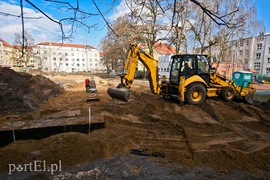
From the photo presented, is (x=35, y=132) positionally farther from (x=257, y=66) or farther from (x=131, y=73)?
(x=257, y=66)

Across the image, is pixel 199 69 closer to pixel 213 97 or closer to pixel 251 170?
pixel 213 97

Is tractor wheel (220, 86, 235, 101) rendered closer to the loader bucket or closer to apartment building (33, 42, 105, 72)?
the loader bucket

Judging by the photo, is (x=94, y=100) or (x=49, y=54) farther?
(x=49, y=54)

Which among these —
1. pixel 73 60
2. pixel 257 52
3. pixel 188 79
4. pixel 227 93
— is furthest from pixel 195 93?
pixel 73 60

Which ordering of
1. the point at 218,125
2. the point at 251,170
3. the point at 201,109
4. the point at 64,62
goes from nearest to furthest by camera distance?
the point at 251,170
the point at 218,125
the point at 201,109
the point at 64,62

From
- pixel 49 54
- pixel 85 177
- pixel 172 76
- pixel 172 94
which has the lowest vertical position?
pixel 85 177

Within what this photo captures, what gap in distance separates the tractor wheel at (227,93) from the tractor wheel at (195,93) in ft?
4.00

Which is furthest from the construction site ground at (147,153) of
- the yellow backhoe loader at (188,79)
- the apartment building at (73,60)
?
the apartment building at (73,60)

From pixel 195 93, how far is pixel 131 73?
11.2 ft

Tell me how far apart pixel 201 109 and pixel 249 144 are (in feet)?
11.7

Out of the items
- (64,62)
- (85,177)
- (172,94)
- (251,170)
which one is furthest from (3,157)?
(64,62)

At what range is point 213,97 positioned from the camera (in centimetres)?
953

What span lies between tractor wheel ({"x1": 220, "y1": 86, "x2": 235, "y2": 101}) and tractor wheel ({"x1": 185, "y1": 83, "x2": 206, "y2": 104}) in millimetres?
1221

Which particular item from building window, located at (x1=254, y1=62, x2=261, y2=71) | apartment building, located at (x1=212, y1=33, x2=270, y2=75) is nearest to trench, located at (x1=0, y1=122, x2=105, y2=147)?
apartment building, located at (x1=212, y1=33, x2=270, y2=75)
